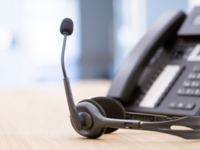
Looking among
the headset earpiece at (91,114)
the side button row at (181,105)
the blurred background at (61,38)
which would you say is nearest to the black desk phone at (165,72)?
the side button row at (181,105)

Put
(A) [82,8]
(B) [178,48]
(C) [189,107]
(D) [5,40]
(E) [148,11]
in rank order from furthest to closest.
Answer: (A) [82,8] → (D) [5,40] → (E) [148,11] → (B) [178,48] → (C) [189,107]

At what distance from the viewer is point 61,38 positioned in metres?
4.94

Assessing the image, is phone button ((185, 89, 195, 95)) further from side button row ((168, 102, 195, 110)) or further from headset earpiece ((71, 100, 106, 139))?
headset earpiece ((71, 100, 106, 139))

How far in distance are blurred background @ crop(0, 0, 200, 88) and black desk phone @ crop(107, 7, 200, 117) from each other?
3422mm

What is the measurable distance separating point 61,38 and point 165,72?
4.47 m

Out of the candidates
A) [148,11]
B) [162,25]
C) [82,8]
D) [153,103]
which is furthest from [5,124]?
[82,8]

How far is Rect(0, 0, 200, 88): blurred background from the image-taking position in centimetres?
453

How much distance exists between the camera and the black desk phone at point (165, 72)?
0.48 m

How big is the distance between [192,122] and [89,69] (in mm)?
4829

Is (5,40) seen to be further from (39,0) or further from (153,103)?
(153,103)

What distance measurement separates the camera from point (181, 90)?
48 centimetres

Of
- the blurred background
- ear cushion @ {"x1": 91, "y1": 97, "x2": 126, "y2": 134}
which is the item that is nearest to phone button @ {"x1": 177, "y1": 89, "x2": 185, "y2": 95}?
ear cushion @ {"x1": 91, "y1": 97, "x2": 126, "y2": 134}

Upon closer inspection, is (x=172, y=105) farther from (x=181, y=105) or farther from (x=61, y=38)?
(x=61, y=38)

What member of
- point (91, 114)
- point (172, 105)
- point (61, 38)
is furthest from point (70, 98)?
point (61, 38)
